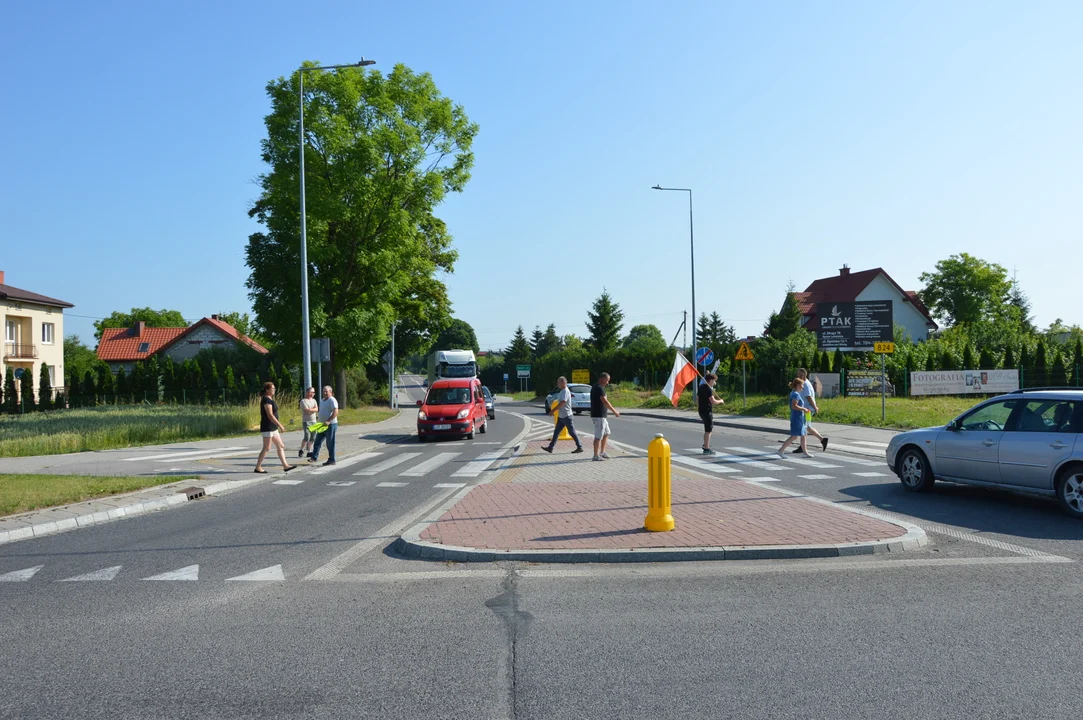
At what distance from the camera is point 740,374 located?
46.6 m

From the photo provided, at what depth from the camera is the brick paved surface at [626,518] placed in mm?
7984

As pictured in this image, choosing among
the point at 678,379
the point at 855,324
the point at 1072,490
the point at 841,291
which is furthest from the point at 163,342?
the point at 1072,490

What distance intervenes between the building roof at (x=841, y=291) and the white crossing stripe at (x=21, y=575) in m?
63.8

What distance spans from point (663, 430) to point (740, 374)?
1936 cm

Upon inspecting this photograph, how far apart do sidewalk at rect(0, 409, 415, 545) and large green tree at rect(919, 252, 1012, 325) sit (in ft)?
234

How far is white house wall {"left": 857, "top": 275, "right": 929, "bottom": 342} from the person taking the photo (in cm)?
6850

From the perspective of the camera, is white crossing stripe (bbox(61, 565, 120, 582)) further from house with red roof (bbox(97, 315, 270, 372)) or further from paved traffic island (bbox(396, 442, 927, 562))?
house with red roof (bbox(97, 315, 270, 372))

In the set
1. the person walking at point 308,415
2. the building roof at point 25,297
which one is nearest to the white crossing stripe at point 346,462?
the person walking at point 308,415

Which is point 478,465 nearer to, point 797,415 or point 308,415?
point 308,415

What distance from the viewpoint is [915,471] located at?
38.1 feet

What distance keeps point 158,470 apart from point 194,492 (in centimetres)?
347

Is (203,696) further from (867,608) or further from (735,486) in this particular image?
(735,486)

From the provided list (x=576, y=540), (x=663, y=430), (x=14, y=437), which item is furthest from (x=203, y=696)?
(x=663, y=430)

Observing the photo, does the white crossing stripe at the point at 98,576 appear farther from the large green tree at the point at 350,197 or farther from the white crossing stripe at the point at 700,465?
the large green tree at the point at 350,197
